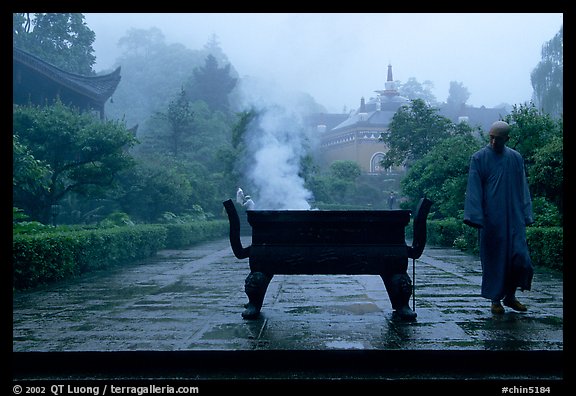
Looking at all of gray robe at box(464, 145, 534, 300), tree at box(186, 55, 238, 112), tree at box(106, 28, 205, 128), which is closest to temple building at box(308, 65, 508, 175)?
tree at box(186, 55, 238, 112)

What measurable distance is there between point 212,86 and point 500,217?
45.4 meters

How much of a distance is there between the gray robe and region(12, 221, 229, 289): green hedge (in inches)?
207

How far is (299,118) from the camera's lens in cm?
6022

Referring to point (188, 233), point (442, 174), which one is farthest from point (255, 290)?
point (442, 174)

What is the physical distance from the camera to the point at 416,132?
25766 millimetres

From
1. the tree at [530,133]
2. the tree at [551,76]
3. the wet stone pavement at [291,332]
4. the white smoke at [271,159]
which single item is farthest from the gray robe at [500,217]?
the tree at [551,76]

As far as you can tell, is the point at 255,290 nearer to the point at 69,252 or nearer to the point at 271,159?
the point at 69,252

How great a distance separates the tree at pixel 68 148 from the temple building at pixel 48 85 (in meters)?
5.80

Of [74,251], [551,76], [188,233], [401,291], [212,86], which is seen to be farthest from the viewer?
[212,86]

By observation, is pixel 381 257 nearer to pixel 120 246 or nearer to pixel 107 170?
pixel 120 246

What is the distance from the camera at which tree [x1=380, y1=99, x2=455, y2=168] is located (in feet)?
84.0

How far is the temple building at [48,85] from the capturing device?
755 inches

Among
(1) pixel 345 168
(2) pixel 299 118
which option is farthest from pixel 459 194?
(2) pixel 299 118
